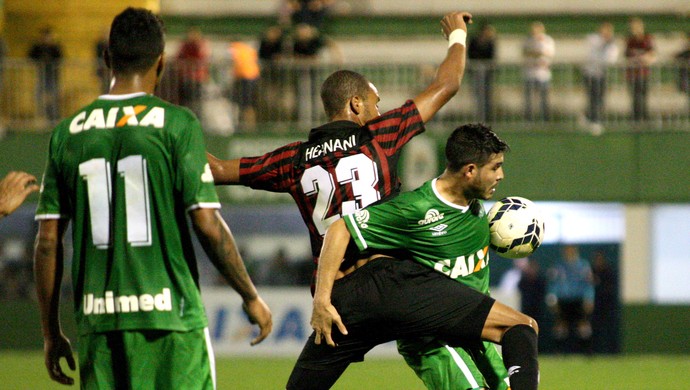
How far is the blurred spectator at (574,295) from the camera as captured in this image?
18.0 metres

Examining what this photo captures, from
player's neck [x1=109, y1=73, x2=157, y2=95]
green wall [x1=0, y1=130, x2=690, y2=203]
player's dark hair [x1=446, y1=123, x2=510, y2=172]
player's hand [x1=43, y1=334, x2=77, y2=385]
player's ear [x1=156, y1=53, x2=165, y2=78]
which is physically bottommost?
green wall [x1=0, y1=130, x2=690, y2=203]

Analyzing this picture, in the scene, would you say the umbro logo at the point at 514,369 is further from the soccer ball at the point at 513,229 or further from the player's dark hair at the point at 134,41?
the player's dark hair at the point at 134,41

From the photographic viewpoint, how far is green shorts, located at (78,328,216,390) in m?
4.20

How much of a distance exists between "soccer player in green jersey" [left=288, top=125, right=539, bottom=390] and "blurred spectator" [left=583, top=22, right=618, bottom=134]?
12971mm

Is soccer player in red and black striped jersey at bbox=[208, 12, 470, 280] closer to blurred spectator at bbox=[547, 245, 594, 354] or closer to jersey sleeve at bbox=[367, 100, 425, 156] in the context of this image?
jersey sleeve at bbox=[367, 100, 425, 156]

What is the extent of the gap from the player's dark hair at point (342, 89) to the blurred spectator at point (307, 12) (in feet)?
47.2

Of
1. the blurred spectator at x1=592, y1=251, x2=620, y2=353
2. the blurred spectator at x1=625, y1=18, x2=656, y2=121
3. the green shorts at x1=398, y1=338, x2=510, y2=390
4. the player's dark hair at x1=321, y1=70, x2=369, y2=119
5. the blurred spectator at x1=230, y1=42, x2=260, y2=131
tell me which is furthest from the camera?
the blurred spectator at x1=592, y1=251, x2=620, y2=353

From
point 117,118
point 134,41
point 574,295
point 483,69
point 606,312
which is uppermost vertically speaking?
point 134,41

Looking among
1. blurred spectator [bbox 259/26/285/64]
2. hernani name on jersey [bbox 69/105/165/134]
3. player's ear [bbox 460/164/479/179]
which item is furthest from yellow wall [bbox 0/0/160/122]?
hernani name on jersey [bbox 69/105/165/134]

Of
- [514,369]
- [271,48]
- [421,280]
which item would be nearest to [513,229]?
[421,280]

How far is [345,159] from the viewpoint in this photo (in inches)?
232

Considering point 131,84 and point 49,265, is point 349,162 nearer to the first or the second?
point 131,84

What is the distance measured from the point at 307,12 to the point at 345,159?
14938 millimetres

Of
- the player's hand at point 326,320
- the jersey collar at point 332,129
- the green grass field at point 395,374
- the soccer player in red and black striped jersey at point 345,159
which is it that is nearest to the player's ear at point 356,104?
the soccer player in red and black striped jersey at point 345,159
